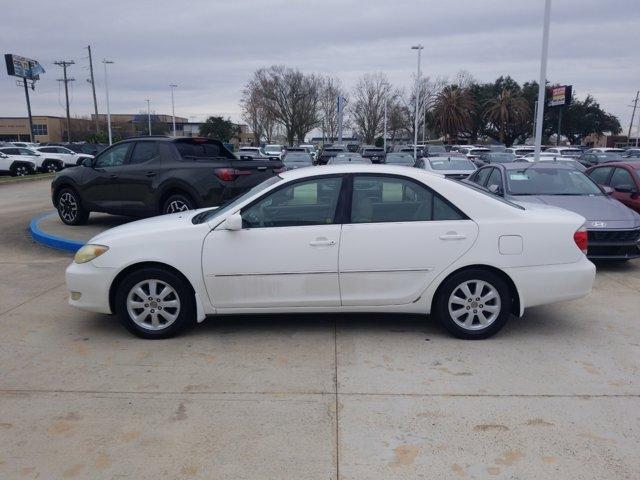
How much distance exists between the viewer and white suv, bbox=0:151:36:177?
2945 centimetres

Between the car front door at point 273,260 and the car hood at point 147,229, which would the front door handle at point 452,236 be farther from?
the car hood at point 147,229

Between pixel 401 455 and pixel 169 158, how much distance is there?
7.56m

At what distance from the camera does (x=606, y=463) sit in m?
3.25

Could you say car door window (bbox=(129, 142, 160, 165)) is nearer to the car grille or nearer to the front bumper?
the front bumper

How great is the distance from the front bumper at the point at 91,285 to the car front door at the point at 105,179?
5.10m

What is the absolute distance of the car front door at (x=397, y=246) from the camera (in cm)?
501

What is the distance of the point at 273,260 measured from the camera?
197 inches

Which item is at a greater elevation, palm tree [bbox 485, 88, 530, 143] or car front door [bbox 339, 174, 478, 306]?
palm tree [bbox 485, 88, 530, 143]

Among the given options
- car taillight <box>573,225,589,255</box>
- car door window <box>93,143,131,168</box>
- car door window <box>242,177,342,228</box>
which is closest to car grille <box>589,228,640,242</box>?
car taillight <box>573,225,589,255</box>

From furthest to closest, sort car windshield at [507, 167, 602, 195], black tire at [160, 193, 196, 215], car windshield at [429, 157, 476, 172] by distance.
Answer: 1. car windshield at [429, 157, 476, 172]
2. black tire at [160, 193, 196, 215]
3. car windshield at [507, 167, 602, 195]

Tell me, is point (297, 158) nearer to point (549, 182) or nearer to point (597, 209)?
point (549, 182)

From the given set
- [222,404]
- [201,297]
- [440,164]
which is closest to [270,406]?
[222,404]

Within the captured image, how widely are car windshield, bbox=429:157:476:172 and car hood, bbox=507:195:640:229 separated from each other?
677cm

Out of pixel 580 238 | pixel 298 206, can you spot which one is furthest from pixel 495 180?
pixel 298 206
